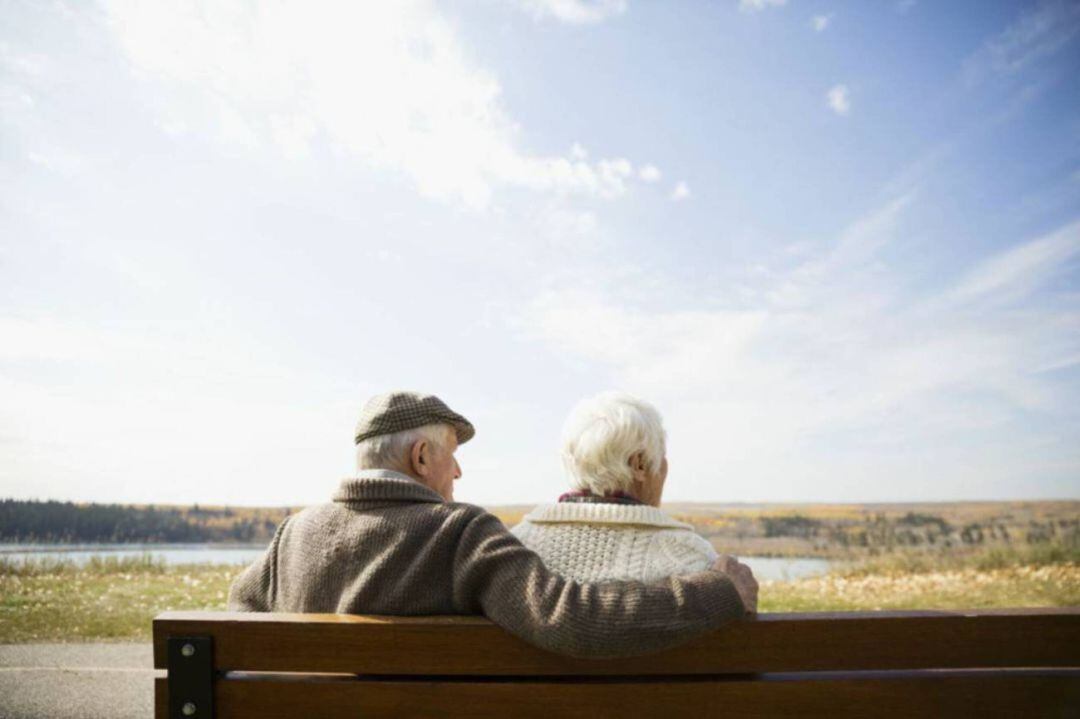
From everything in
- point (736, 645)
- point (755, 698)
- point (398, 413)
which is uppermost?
point (398, 413)

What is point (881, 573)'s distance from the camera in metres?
10.2

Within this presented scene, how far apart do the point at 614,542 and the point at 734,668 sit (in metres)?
0.45

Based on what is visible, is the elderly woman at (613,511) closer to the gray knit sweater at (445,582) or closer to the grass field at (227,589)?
the gray knit sweater at (445,582)

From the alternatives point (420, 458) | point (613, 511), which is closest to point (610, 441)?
point (613, 511)

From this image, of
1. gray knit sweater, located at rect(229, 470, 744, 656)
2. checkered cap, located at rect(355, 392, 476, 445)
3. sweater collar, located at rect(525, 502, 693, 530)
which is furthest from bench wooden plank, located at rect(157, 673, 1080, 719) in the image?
checkered cap, located at rect(355, 392, 476, 445)

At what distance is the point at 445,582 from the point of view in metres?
1.95

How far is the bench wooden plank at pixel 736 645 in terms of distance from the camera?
1762 millimetres

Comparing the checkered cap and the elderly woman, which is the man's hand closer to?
the elderly woman

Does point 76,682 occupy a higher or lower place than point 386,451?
lower

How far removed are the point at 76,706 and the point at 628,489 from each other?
4200mm

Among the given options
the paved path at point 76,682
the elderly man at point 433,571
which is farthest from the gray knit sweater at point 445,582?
the paved path at point 76,682

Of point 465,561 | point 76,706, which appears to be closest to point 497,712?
point 465,561

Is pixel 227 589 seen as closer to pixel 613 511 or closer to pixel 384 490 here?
pixel 384 490

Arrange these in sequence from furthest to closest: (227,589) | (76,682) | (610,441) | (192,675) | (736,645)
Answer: (227,589) < (76,682) < (610,441) < (192,675) < (736,645)
